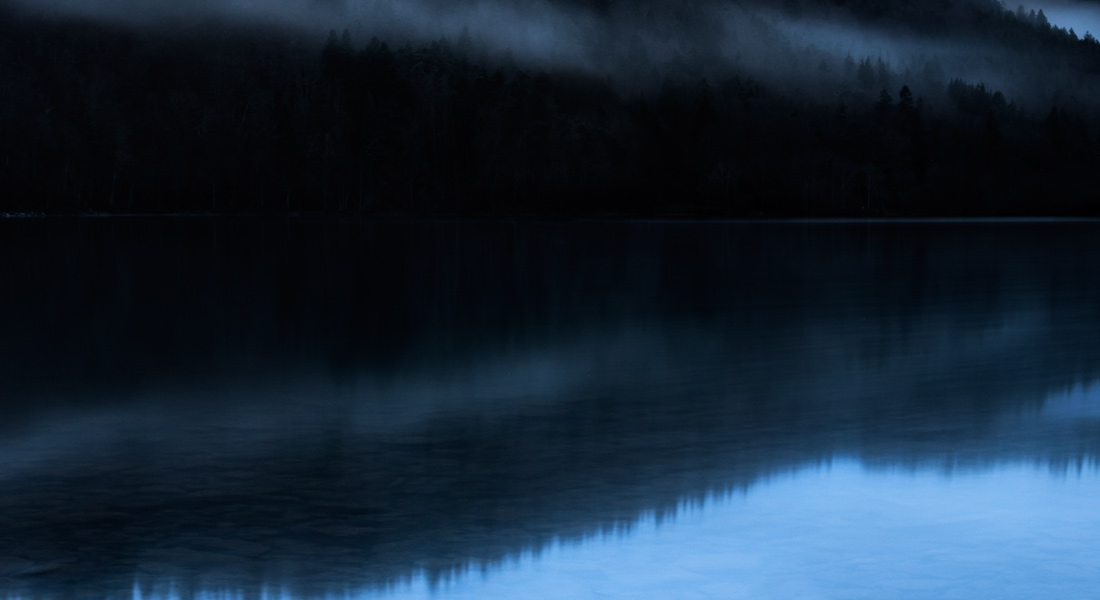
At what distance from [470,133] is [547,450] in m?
115

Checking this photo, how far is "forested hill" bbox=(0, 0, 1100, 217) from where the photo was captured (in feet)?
371

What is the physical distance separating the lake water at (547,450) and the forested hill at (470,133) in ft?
309

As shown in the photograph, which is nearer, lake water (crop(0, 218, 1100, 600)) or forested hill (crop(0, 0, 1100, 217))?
lake water (crop(0, 218, 1100, 600))

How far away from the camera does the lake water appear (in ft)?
18.6

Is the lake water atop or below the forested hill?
below

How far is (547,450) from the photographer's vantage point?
825cm

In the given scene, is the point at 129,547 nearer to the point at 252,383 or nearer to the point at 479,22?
the point at 252,383

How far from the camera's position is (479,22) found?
180 m

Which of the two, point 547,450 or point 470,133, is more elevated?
point 470,133

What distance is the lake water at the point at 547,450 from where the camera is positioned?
566cm

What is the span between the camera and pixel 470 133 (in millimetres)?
121188

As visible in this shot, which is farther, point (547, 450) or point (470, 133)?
point (470, 133)

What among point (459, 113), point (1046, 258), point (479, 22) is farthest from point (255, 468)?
point (479, 22)

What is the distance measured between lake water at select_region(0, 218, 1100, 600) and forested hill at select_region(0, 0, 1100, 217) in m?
94.1
